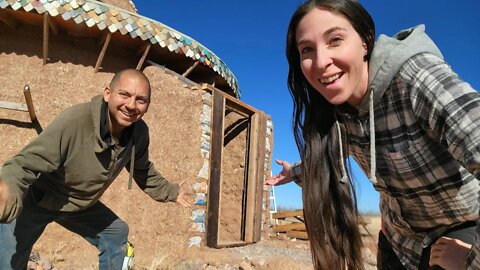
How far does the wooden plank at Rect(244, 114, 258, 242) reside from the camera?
7.85m

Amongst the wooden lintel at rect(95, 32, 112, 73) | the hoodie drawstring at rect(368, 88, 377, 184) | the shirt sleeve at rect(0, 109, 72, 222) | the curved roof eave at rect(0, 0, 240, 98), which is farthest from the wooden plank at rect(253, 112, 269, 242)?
the hoodie drawstring at rect(368, 88, 377, 184)

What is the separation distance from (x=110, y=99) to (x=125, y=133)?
306 millimetres

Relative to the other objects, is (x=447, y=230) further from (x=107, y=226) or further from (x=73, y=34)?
(x=73, y=34)

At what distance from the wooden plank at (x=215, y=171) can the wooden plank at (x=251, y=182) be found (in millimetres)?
1179

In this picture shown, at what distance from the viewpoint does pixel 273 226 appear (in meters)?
11.1

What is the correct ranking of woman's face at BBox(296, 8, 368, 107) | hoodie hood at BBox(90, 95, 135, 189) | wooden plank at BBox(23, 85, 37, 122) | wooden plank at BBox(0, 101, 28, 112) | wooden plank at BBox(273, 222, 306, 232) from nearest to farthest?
woman's face at BBox(296, 8, 368, 107), hoodie hood at BBox(90, 95, 135, 189), wooden plank at BBox(23, 85, 37, 122), wooden plank at BBox(0, 101, 28, 112), wooden plank at BBox(273, 222, 306, 232)

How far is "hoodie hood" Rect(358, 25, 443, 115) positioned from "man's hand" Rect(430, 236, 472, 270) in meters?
0.52

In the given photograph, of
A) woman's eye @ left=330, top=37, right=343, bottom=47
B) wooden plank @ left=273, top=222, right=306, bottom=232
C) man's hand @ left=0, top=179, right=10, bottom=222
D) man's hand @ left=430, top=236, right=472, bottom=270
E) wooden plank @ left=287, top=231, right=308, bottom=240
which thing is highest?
woman's eye @ left=330, top=37, right=343, bottom=47

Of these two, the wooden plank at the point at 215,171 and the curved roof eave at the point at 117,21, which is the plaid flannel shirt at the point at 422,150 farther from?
the wooden plank at the point at 215,171

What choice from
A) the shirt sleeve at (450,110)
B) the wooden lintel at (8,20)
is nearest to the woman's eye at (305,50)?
the shirt sleeve at (450,110)

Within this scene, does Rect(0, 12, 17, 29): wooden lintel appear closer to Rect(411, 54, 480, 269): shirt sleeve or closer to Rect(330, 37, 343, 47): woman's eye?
Rect(330, 37, 343, 47): woman's eye

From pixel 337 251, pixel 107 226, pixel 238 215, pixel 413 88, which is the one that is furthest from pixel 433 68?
pixel 238 215

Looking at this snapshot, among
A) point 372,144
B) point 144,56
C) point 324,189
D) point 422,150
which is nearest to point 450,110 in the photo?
point 422,150

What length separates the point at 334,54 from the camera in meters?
1.45
